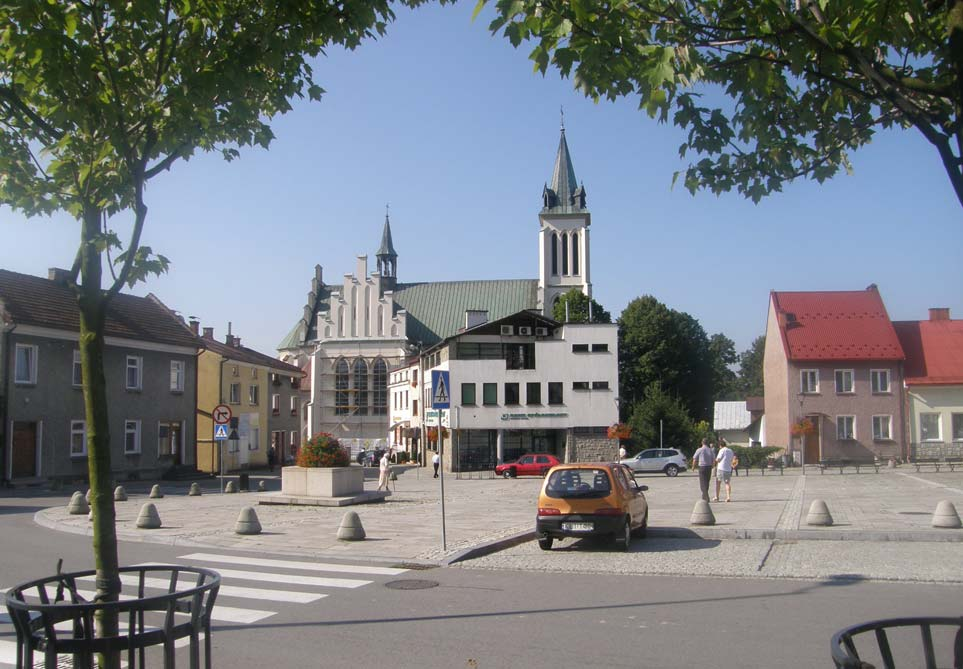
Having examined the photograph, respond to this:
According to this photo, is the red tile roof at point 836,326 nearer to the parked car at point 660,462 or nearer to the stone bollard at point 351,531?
the parked car at point 660,462

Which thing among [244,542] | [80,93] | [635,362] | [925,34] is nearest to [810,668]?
[925,34]

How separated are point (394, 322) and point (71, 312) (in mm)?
51206

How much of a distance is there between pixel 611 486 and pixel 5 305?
28.4m

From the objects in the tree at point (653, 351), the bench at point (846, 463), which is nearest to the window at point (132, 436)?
the bench at point (846, 463)

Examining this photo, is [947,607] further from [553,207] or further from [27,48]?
[553,207]

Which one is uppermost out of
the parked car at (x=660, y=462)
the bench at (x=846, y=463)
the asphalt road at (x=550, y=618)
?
the asphalt road at (x=550, y=618)

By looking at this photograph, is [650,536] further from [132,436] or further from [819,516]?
[132,436]

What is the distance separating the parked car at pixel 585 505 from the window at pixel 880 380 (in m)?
44.8

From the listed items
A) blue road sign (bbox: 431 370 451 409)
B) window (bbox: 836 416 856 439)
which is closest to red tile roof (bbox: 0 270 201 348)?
blue road sign (bbox: 431 370 451 409)

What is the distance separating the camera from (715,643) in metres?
8.19

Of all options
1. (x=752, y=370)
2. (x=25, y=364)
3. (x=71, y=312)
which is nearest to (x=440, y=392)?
(x=25, y=364)

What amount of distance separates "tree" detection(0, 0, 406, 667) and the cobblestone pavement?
9198 mm

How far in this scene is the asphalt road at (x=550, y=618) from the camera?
7773mm

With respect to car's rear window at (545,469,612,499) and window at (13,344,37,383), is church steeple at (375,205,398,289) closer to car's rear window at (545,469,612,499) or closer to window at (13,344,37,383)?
window at (13,344,37,383)
